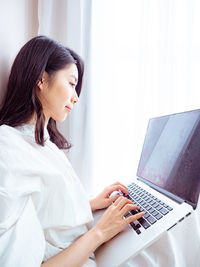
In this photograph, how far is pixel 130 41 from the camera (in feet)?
3.25

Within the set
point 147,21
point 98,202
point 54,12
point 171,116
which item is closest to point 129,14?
point 147,21

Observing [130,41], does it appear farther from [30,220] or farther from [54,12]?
[30,220]

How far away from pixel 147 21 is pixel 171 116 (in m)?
0.51

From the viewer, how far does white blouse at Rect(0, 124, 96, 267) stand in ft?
1.35

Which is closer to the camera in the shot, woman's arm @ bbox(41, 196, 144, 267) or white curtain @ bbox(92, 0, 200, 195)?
woman's arm @ bbox(41, 196, 144, 267)

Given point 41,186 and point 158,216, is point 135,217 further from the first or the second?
point 41,186

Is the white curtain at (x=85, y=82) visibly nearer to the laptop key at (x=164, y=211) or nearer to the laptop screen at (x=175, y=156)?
the laptop screen at (x=175, y=156)

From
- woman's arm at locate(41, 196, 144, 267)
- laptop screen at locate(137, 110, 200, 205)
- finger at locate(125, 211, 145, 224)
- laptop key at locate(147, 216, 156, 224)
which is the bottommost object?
woman's arm at locate(41, 196, 144, 267)

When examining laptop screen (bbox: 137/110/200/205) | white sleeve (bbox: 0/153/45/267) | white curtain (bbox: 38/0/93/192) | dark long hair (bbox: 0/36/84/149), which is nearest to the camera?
white sleeve (bbox: 0/153/45/267)

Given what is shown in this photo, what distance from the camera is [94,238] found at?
1.69 feet

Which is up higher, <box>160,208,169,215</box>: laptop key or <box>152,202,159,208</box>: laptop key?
<box>160,208,169,215</box>: laptop key

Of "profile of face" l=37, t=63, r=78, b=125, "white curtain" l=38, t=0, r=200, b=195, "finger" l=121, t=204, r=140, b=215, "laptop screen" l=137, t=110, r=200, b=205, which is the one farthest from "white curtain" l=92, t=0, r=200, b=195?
"finger" l=121, t=204, r=140, b=215

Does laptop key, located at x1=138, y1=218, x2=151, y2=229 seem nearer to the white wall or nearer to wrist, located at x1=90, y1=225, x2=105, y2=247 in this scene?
wrist, located at x1=90, y1=225, x2=105, y2=247

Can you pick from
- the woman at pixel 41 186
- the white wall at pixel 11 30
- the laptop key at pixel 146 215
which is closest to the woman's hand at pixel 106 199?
the woman at pixel 41 186
